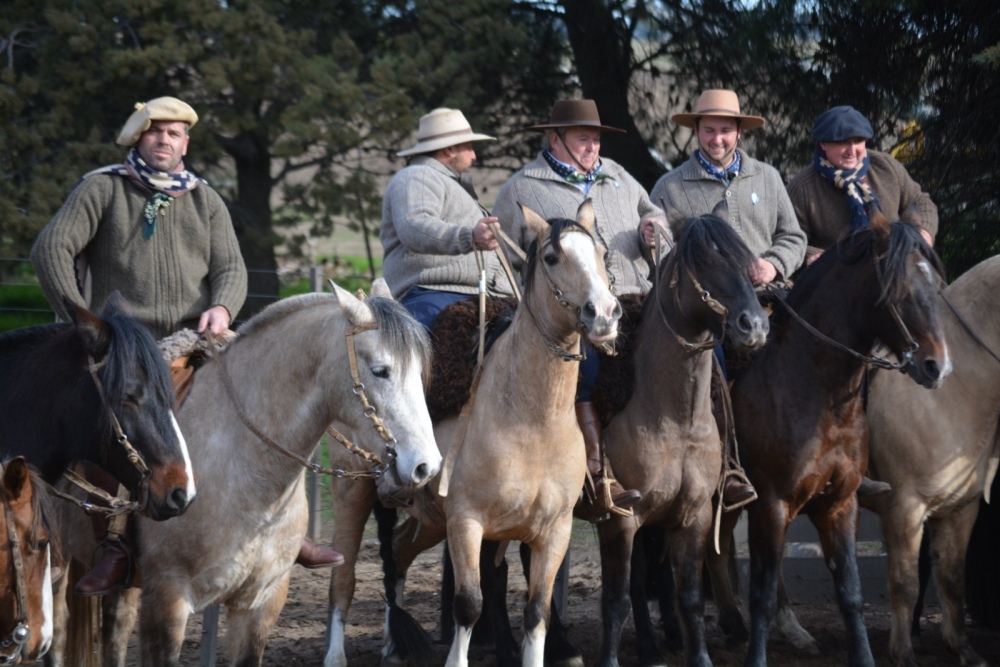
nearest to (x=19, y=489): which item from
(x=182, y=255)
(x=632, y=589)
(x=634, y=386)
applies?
(x=182, y=255)

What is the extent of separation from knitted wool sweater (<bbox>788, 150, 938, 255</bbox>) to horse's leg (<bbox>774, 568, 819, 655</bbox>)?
6.64ft

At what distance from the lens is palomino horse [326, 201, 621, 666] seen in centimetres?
580

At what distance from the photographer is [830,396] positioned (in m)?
6.68

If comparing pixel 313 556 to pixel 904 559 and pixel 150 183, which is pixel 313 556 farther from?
pixel 904 559

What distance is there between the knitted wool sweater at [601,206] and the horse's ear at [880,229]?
1037 mm

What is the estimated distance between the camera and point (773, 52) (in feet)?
34.9

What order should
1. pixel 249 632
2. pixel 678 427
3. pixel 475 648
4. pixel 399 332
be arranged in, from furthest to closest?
pixel 475 648 < pixel 678 427 < pixel 249 632 < pixel 399 332

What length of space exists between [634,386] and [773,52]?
4.98 meters

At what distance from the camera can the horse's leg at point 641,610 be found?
687 cm

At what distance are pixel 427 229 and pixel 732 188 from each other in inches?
77.1

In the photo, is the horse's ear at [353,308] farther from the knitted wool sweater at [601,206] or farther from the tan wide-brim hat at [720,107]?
the tan wide-brim hat at [720,107]

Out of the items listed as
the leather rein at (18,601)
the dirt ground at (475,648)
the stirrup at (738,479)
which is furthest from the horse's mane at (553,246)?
the leather rein at (18,601)

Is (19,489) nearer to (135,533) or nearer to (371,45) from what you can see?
(135,533)

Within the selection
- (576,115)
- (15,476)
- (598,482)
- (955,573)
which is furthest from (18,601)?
(955,573)
